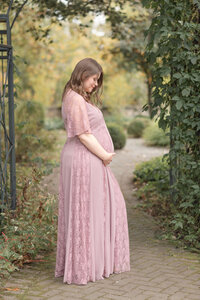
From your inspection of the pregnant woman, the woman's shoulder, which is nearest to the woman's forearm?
the pregnant woman

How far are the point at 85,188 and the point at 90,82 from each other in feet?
2.90

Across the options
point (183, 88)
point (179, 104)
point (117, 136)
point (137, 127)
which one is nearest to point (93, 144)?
point (179, 104)

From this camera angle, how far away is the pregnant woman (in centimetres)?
393

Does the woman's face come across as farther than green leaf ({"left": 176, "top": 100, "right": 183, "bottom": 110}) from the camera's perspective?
No

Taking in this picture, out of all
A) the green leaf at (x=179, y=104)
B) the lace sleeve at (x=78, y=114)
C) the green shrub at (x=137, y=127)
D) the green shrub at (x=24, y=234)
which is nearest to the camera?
the lace sleeve at (x=78, y=114)

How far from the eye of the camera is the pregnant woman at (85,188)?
155 inches

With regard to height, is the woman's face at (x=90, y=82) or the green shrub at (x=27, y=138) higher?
the woman's face at (x=90, y=82)

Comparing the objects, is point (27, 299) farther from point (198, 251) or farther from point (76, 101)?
point (198, 251)

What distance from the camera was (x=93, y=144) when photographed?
13.0 ft

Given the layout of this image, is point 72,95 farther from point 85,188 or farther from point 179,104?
point 179,104

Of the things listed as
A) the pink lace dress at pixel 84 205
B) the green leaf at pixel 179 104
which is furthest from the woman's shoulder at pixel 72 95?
the green leaf at pixel 179 104

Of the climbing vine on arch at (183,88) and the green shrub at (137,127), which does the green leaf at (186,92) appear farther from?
the green shrub at (137,127)

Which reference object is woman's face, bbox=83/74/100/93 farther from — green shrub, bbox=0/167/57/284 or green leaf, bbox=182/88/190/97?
green shrub, bbox=0/167/57/284

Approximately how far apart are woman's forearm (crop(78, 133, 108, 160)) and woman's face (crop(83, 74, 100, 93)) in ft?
1.28
